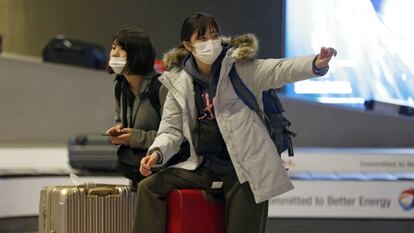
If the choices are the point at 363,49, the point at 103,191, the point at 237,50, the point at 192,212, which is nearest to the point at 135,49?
the point at 237,50

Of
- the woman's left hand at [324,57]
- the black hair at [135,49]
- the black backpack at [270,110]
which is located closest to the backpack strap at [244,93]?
the black backpack at [270,110]

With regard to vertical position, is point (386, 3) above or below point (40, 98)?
above

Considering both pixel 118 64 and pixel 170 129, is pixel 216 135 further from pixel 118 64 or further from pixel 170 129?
pixel 118 64

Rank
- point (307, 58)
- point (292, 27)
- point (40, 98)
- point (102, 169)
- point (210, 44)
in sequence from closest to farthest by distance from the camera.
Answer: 1. point (307, 58)
2. point (210, 44)
3. point (102, 169)
4. point (40, 98)
5. point (292, 27)

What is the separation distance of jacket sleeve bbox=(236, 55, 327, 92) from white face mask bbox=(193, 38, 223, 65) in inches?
4.5

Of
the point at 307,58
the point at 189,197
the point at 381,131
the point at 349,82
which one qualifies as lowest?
the point at 381,131

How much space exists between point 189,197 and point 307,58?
2.60ft

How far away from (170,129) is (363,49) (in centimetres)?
567

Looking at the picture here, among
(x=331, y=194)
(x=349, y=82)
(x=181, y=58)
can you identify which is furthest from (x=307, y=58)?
(x=349, y=82)

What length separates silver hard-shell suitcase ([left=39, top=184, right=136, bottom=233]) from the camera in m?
3.32

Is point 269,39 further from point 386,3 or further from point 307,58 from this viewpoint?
point 307,58

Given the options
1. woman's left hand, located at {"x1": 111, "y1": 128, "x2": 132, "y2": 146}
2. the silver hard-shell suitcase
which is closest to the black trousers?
woman's left hand, located at {"x1": 111, "y1": 128, "x2": 132, "y2": 146}

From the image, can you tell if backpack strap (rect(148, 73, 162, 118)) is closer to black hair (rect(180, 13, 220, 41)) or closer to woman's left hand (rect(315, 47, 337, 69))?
black hair (rect(180, 13, 220, 41))

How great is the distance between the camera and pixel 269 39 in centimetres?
879
